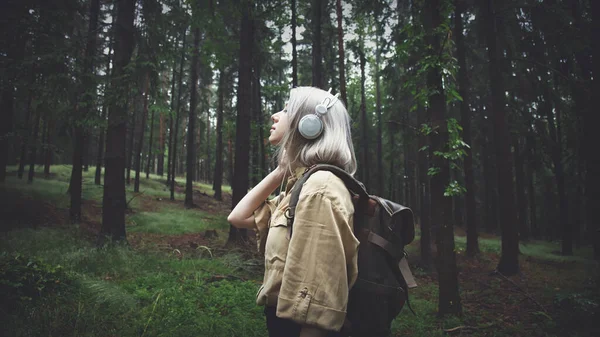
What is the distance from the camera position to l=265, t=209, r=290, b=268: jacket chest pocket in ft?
4.80

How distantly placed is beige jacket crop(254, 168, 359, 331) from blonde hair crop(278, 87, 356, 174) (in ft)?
0.74

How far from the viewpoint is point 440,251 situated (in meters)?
6.46

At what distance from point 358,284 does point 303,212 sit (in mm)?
446

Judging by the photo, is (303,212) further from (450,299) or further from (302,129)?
(450,299)

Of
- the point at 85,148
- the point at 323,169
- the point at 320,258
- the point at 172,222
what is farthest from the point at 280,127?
the point at 85,148

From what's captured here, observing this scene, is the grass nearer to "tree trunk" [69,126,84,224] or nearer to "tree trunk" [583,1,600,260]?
"tree trunk" [69,126,84,224]

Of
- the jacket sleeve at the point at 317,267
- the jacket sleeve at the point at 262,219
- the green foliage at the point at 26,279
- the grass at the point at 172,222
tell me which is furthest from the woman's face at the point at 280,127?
the grass at the point at 172,222

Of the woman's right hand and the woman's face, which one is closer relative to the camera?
the woman's face

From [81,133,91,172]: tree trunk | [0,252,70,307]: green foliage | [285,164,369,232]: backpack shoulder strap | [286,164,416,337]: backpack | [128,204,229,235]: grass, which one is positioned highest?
[81,133,91,172]: tree trunk

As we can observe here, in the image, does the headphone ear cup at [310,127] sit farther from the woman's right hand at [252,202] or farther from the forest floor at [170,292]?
the forest floor at [170,292]

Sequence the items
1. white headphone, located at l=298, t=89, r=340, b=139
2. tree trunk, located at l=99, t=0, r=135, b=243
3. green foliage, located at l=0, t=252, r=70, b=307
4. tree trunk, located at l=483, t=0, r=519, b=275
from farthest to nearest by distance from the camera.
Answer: tree trunk, located at l=483, t=0, r=519, b=275, tree trunk, located at l=99, t=0, r=135, b=243, green foliage, located at l=0, t=252, r=70, b=307, white headphone, located at l=298, t=89, r=340, b=139

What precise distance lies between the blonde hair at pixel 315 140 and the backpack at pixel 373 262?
0.17m

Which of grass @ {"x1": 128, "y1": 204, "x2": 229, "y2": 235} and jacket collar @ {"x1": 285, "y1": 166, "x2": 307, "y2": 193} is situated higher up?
jacket collar @ {"x1": 285, "y1": 166, "x2": 307, "y2": 193}

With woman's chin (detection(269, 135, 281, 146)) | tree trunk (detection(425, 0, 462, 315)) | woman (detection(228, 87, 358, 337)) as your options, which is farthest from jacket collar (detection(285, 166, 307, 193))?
tree trunk (detection(425, 0, 462, 315))
